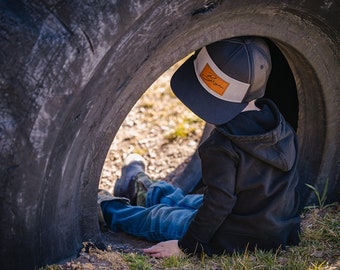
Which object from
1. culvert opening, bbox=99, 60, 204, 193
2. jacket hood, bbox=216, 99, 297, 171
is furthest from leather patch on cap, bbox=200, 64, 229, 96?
culvert opening, bbox=99, 60, 204, 193

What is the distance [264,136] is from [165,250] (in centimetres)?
62

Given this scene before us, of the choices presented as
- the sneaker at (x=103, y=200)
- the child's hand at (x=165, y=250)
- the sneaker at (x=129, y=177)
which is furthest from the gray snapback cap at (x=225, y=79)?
the sneaker at (x=129, y=177)

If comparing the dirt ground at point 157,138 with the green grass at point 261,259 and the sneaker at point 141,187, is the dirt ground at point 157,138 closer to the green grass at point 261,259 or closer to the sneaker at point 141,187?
the sneaker at point 141,187

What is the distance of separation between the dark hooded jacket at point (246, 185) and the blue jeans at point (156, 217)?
27 centimetres

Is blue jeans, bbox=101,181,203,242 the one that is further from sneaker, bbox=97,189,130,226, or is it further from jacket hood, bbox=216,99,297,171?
jacket hood, bbox=216,99,297,171

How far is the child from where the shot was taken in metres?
2.55

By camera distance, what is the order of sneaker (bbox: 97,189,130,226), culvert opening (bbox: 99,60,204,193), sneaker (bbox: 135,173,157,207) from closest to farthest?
sneaker (bbox: 97,189,130,226) → sneaker (bbox: 135,173,157,207) → culvert opening (bbox: 99,60,204,193)

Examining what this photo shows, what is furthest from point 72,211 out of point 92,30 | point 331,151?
point 331,151

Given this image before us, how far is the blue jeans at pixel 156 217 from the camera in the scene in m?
2.97

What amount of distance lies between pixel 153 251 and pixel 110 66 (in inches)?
35.3

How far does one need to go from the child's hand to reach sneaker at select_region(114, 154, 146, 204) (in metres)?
0.94

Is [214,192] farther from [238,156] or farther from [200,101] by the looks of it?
[200,101]

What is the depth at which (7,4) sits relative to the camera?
2.01m

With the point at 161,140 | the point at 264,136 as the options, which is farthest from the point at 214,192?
the point at 161,140
